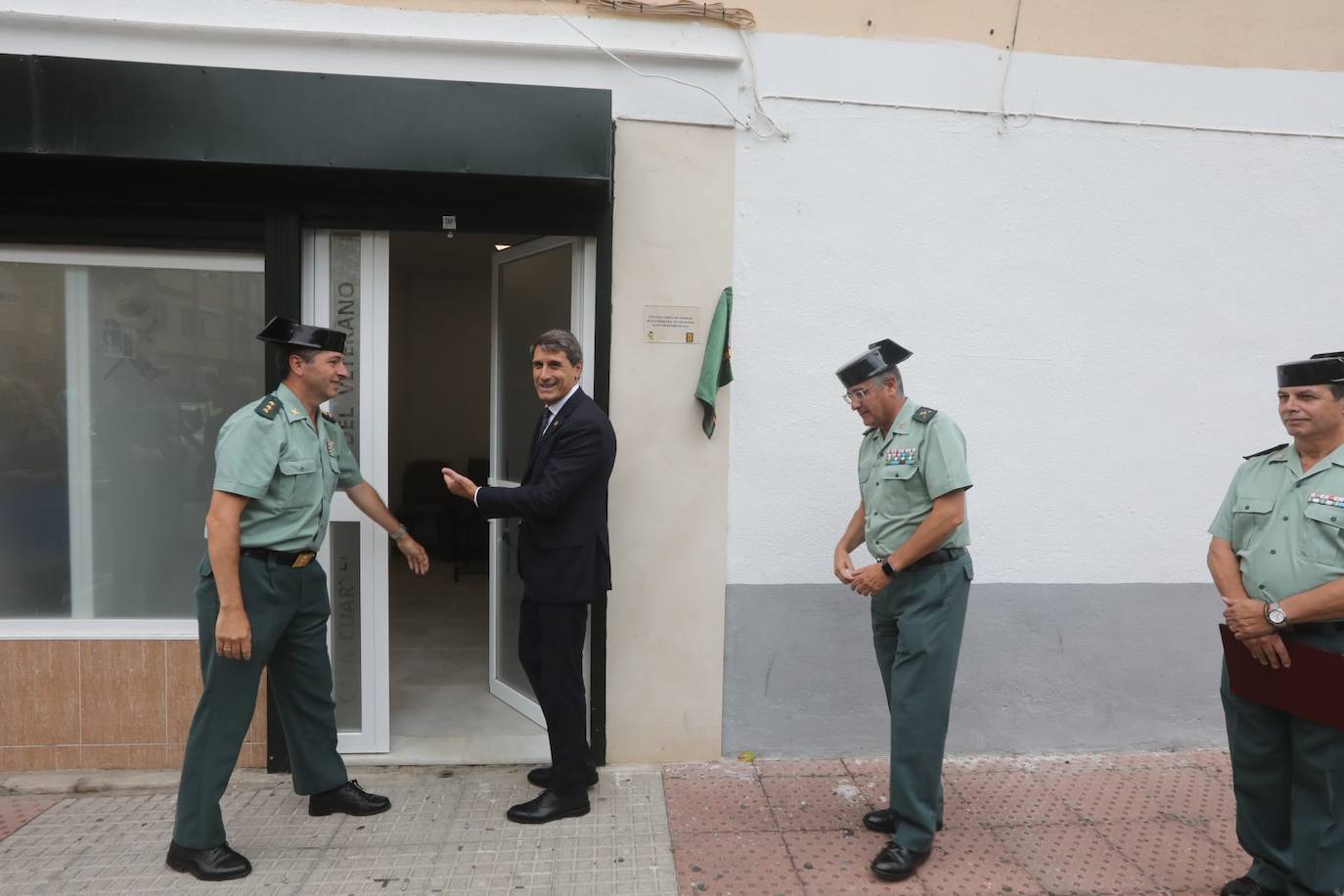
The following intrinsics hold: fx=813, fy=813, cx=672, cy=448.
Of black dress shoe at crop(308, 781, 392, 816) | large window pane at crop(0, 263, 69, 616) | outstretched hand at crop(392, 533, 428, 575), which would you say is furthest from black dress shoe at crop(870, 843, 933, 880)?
large window pane at crop(0, 263, 69, 616)

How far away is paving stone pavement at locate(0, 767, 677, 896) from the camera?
2.98m

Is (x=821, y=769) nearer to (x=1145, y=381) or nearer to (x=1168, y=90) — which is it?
(x=1145, y=381)

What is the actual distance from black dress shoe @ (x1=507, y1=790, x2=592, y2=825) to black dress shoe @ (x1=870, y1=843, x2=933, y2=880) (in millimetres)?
1211

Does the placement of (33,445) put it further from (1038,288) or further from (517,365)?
(1038,288)

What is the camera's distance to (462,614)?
6598mm

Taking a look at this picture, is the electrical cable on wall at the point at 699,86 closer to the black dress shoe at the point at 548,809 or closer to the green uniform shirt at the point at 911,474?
the green uniform shirt at the point at 911,474

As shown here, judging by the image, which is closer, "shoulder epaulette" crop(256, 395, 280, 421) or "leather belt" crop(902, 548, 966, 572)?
"shoulder epaulette" crop(256, 395, 280, 421)

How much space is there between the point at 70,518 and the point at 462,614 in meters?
3.17

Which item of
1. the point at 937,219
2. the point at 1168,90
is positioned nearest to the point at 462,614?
the point at 937,219

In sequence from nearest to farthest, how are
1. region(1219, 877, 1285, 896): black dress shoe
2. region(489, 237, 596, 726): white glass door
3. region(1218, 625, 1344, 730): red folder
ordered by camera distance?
region(1218, 625, 1344, 730): red folder, region(1219, 877, 1285, 896): black dress shoe, region(489, 237, 596, 726): white glass door

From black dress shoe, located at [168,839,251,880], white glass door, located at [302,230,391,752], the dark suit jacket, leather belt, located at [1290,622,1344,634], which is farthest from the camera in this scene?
white glass door, located at [302,230,391,752]

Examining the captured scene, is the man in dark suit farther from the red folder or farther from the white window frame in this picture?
the red folder

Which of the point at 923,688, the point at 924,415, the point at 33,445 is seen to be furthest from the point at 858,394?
the point at 33,445

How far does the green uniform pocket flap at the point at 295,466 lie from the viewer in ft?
9.91
